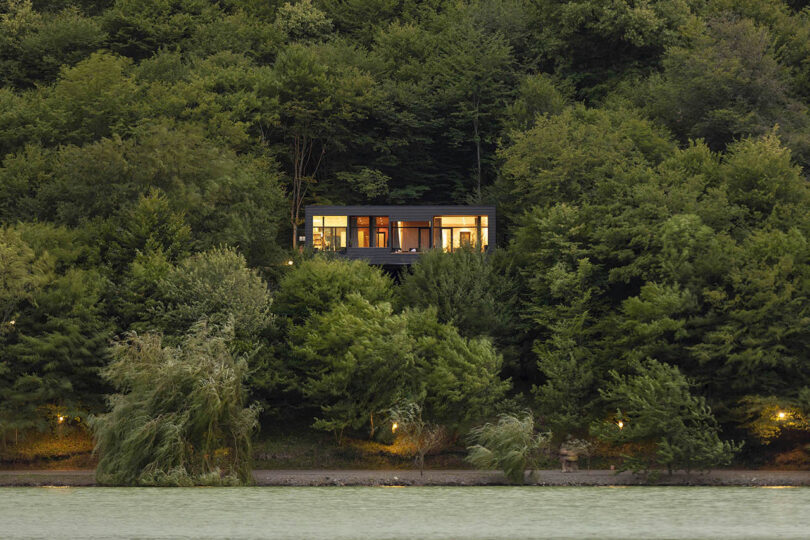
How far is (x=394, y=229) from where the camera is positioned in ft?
283

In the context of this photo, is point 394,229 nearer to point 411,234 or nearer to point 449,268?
point 411,234

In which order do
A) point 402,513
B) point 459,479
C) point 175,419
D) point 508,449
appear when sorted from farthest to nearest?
point 459,479, point 508,449, point 175,419, point 402,513

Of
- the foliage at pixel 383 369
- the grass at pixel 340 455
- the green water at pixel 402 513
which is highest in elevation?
the foliage at pixel 383 369

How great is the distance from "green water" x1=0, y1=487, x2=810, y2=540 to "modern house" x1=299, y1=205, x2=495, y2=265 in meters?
30.3

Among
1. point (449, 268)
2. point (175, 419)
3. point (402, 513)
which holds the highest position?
point (449, 268)

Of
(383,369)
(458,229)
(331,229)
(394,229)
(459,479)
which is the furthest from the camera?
(394,229)

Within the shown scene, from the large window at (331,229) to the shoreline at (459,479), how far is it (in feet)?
95.2

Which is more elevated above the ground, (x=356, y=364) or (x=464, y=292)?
(x=464, y=292)

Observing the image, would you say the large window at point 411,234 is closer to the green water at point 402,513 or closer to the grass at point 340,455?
the grass at point 340,455

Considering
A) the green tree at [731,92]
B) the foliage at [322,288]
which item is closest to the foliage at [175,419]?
the foliage at [322,288]

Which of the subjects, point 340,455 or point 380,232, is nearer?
point 340,455

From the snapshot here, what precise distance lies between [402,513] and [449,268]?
23.8 meters

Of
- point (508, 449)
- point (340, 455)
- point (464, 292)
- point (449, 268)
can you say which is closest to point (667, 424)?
point (508, 449)

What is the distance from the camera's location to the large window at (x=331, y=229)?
85562 millimetres
